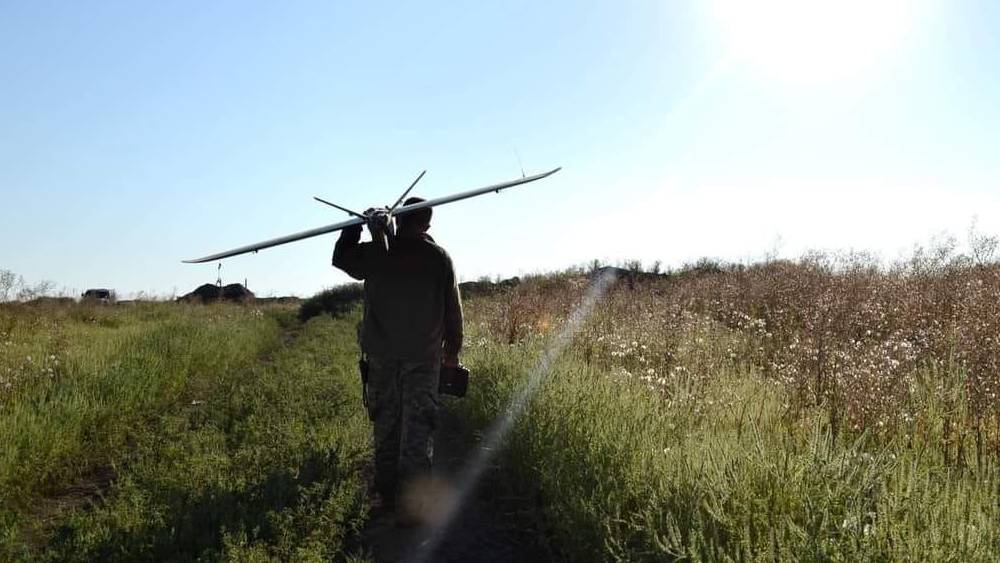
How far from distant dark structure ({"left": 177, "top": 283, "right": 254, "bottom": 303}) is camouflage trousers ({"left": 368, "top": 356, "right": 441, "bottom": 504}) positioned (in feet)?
120

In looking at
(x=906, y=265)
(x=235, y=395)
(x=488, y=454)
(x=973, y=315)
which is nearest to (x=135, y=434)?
(x=235, y=395)

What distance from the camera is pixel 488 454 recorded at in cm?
650

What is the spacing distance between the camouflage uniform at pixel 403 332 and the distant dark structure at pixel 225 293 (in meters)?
36.6

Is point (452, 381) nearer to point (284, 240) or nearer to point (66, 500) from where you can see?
point (284, 240)

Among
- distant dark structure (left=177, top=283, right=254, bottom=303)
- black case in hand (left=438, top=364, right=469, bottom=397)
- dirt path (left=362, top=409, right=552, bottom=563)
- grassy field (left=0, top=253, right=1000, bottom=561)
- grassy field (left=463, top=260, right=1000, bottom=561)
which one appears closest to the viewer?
grassy field (left=463, top=260, right=1000, bottom=561)

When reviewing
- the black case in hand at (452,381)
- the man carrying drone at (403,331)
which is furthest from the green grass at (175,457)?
the black case in hand at (452,381)

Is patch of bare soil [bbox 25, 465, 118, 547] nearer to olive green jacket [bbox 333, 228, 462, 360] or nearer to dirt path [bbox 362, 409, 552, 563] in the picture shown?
dirt path [bbox 362, 409, 552, 563]

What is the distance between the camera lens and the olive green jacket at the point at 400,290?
532 centimetres

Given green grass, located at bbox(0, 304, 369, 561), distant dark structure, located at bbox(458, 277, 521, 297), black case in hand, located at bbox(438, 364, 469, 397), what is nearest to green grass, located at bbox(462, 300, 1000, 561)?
black case in hand, located at bbox(438, 364, 469, 397)

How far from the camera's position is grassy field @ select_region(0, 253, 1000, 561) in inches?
141

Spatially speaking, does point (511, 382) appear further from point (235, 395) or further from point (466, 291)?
point (466, 291)

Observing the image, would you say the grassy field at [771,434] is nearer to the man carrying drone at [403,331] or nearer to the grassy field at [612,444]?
the grassy field at [612,444]

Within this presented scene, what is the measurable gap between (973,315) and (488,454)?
654 cm

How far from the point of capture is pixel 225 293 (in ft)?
144
